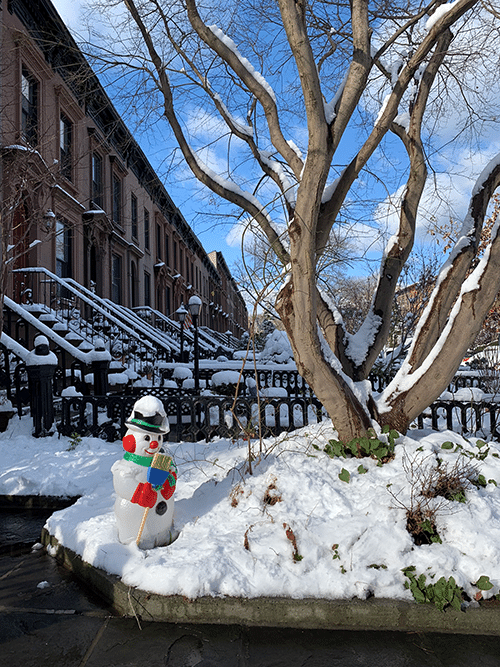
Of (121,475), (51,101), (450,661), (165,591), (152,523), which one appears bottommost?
(450,661)

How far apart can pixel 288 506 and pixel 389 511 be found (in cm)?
80

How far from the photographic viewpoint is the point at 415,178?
561 centimetres

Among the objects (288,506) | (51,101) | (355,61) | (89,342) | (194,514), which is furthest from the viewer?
(51,101)

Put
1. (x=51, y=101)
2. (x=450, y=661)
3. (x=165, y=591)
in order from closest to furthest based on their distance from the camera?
1. (x=450, y=661)
2. (x=165, y=591)
3. (x=51, y=101)

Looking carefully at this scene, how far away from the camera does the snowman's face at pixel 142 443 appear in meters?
3.65

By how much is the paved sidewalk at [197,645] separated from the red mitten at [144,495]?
0.72 metres

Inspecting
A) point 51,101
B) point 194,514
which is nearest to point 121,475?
point 194,514

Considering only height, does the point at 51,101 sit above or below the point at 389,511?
above

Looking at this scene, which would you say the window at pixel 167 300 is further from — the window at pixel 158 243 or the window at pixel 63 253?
the window at pixel 63 253

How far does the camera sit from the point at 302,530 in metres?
3.53

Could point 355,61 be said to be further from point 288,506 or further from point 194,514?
point 194,514

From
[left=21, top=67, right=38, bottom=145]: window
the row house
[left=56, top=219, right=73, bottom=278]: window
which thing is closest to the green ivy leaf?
[left=21, top=67, right=38, bottom=145]: window

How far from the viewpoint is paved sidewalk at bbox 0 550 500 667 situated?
8.71ft

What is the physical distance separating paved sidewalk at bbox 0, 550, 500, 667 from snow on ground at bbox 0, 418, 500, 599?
236 mm
